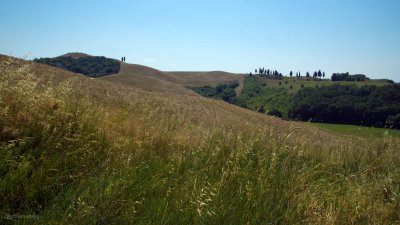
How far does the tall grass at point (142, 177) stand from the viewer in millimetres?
3160

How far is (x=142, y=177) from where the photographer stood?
3881 millimetres

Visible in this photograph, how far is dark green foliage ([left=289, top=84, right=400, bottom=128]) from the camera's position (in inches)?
3524

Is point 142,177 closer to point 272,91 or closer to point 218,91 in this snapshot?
point 218,91

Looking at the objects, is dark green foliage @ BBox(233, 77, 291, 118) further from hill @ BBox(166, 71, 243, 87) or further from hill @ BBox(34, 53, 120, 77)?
hill @ BBox(34, 53, 120, 77)

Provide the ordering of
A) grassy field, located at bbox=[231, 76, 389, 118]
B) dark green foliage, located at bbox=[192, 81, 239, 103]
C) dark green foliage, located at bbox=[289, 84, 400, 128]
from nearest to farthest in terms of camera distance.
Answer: dark green foliage, located at bbox=[289, 84, 400, 128]
grassy field, located at bbox=[231, 76, 389, 118]
dark green foliage, located at bbox=[192, 81, 239, 103]

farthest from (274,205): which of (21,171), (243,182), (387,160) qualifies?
(387,160)

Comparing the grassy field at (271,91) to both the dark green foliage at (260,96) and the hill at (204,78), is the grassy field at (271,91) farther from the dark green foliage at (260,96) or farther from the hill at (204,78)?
the hill at (204,78)

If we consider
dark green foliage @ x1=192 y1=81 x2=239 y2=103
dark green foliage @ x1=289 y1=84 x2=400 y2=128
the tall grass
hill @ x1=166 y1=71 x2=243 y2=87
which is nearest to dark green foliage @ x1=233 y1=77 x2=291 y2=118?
dark green foliage @ x1=192 y1=81 x2=239 y2=103

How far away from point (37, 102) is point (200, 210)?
110 inches

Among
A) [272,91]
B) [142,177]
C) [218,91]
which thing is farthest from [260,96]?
[142,177]

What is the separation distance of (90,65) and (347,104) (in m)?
86.6

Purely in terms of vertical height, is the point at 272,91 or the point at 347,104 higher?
the point at 272,91

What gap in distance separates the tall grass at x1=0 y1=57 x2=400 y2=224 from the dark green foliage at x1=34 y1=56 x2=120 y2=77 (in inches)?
4238

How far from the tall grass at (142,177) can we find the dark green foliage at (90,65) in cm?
10765
